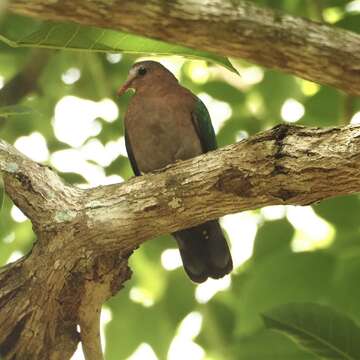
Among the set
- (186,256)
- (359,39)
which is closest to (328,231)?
(186,256)

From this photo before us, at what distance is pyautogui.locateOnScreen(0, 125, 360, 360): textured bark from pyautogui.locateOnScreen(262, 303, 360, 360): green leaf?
415mm

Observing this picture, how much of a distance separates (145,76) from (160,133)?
636 millimetres

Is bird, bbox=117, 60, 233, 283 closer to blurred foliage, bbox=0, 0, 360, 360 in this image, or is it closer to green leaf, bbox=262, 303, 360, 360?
blurred foliage, bbox=0, 0, 360, 360

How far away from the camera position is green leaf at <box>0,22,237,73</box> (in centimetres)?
291

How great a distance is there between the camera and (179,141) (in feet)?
14.8

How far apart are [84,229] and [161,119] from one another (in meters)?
1.74

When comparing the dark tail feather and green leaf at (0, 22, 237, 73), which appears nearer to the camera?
green leaf at (0, 22, 237, 73)

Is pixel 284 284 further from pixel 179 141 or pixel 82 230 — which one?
pixel 179 141

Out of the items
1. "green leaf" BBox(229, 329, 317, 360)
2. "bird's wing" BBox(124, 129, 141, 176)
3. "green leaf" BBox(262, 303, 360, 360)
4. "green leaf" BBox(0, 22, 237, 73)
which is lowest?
"green leaf" BBox(262, 303, 360, 360)

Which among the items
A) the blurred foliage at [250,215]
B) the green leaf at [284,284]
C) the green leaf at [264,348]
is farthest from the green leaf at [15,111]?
the green leaf at [264,348]

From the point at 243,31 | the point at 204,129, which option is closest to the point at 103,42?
the point at 243,31

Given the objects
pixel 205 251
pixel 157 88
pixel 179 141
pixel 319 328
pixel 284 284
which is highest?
pixel 157 88

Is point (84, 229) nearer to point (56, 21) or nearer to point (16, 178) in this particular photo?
point (16, 178)

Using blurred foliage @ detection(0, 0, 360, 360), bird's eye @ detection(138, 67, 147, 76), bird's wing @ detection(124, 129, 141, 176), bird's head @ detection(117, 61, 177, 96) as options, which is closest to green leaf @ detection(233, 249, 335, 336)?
blurred foliage @ detection(0, 0, 360, 360)
